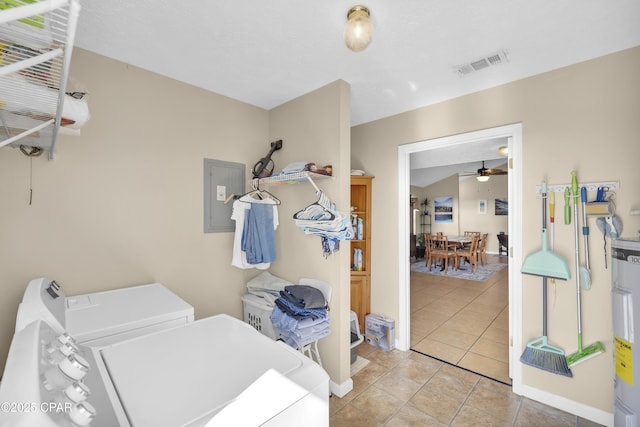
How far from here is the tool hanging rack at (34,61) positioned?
0.62m

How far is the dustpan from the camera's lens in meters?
1.96

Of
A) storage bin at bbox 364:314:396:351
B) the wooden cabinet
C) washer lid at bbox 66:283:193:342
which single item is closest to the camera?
washer lid at bbox 66:283:193:342

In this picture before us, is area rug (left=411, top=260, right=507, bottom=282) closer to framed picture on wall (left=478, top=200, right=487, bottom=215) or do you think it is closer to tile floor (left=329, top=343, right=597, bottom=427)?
framed picture on wall (left=478, top=200, right=487, bottom=215)

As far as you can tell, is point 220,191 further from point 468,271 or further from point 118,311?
point 468,271

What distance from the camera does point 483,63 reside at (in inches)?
77.7

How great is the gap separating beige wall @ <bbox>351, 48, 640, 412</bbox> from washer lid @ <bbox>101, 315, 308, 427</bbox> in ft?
6.88

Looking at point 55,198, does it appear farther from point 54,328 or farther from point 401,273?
point 401,273

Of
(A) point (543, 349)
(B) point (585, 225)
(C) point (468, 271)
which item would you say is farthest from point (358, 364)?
(C) point (468, 271)

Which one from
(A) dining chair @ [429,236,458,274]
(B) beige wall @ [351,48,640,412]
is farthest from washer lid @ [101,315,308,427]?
(A) dining chair @ [429,236,458,274]

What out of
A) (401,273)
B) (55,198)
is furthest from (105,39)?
(401,273)

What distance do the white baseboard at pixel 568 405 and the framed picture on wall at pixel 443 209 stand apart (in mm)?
7771

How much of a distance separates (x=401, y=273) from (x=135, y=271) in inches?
93.3

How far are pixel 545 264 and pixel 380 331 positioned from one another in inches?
62.9

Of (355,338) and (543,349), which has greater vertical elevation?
(543,349)
